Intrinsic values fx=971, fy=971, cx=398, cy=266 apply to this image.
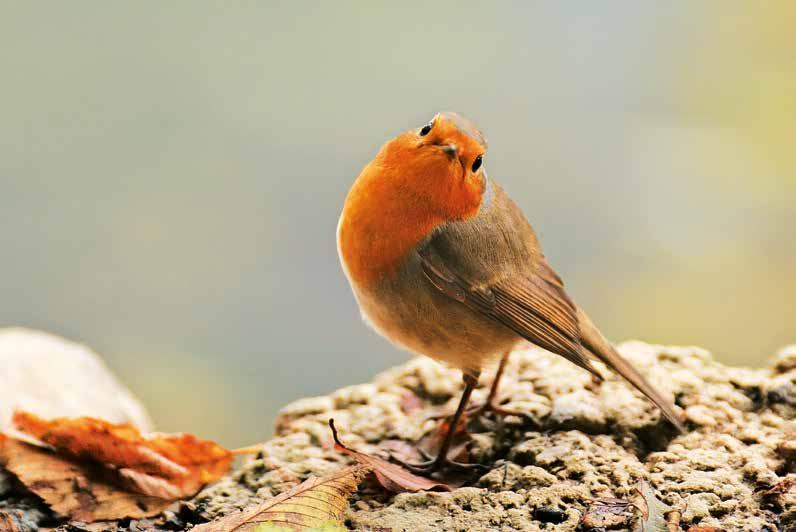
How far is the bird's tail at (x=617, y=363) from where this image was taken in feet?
9.13

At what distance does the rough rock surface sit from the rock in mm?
650

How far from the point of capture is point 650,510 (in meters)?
2.28

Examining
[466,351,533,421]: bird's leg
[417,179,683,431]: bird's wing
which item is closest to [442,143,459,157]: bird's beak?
[417,179,683,431]: bird's wing

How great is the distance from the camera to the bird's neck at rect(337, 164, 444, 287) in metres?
2.74

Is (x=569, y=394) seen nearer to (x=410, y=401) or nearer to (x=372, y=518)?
(x=410, y=401)

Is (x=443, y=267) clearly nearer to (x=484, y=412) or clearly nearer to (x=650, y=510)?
(x=484, y=412)

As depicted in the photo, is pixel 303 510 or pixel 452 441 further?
pixel 452 441

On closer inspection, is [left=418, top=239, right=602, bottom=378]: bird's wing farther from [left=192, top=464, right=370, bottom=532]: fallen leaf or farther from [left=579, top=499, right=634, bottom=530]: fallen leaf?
[left=192, top=464, right=370, bottom=532]: fallen leaf

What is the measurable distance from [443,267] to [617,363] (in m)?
0.62

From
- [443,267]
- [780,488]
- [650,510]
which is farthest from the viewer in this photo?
[443,267]

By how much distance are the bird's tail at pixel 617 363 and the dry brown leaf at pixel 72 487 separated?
4.37 ft

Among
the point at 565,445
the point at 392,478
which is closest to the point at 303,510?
the point at 392,478

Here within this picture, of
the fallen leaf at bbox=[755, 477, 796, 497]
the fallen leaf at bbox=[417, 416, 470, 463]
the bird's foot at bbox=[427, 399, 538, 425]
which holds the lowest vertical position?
the fallen leaf at bbox=[755, 477, 796, 497]

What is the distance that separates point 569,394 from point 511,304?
0.35m
